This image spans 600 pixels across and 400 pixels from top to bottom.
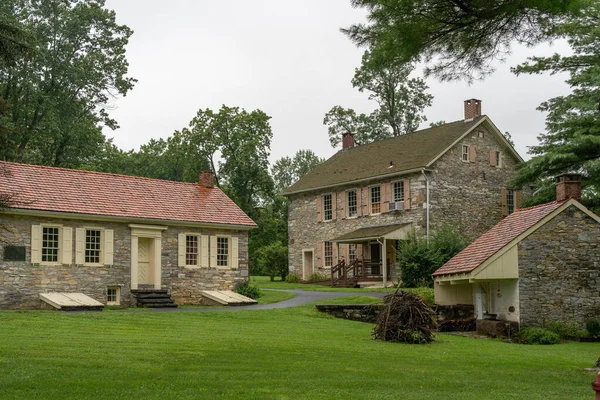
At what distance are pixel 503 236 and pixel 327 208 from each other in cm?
1752

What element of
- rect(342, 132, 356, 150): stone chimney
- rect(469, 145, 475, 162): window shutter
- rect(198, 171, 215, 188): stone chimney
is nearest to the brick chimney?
rect(469, 145, 475, 162): window shutter

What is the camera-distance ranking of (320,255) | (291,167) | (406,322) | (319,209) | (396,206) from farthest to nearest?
(291,167)
(319,209)
(320,255)
(396,206)
(406,322)

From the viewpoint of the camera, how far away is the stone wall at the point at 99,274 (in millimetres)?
23469

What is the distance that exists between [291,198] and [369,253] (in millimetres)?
7454

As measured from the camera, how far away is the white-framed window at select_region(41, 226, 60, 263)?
24406 millimetres

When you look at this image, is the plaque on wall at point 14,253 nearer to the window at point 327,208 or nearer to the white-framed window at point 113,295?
the white-framed window at point 113,295

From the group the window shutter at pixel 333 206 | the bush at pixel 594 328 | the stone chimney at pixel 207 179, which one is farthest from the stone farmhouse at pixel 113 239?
the bush at pixel 594 328

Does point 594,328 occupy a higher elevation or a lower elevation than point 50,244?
lower

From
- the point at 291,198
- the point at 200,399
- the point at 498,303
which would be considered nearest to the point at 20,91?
the point at 291,198

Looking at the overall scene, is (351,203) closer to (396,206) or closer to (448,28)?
(396,206)

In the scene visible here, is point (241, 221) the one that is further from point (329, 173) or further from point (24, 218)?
point (329, 173)

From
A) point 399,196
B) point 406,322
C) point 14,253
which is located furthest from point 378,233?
point 406,322

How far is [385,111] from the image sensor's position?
5212 centimetres

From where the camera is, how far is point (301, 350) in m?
14.5
